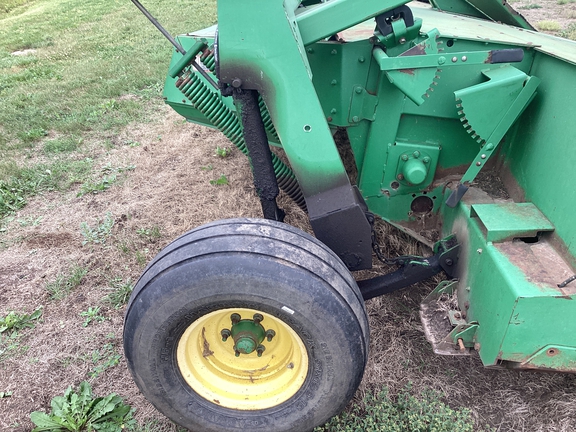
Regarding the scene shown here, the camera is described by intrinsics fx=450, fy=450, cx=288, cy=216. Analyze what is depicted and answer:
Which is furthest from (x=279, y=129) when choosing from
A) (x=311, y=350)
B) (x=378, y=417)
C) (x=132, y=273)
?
(x=132, y=273)

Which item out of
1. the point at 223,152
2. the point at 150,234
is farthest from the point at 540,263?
the point at 223,152

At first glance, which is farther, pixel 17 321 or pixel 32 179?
pixel 32 179

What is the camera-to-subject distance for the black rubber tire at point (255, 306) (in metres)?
1.70

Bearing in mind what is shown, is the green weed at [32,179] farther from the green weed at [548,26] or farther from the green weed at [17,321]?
the green weed at [548,26]

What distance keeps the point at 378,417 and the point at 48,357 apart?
1.85 meters

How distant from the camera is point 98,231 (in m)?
3.57

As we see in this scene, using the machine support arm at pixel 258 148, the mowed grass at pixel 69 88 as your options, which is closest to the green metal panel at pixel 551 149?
the machine support arm at pixel 258 148

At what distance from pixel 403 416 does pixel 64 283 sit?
232 cm

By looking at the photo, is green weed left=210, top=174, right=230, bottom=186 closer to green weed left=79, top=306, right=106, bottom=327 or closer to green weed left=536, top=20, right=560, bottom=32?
green weed left=79, top=306, right=106, bottom=327

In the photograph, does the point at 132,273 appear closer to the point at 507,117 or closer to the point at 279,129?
the point at 279,129

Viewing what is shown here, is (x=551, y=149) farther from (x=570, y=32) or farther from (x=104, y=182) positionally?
(x=570, y=32)

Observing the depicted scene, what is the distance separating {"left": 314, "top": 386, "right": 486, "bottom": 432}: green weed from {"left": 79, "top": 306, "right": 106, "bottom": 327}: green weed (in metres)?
1.54

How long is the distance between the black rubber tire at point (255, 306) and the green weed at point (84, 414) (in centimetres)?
42

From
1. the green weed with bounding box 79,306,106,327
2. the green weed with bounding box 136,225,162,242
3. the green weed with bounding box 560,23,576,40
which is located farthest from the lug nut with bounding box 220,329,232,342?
the green weed with bounding box 560,23,576,40
